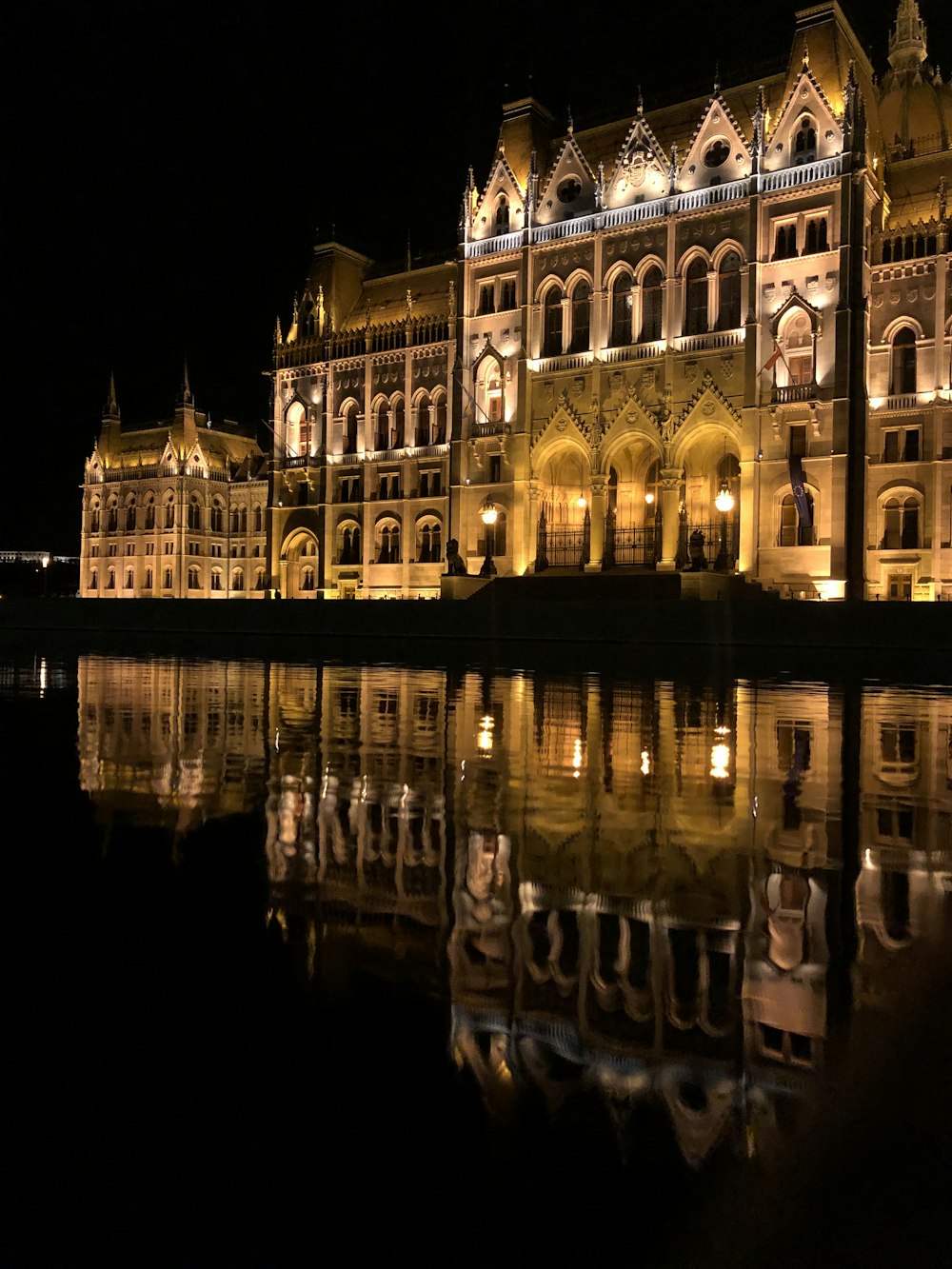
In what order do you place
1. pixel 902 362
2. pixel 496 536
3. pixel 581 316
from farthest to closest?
pixel 496 536 < pixel 581 316 < pixel 902 362

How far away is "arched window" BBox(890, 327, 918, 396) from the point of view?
1547 inches

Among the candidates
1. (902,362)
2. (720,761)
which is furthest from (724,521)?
(720,761)

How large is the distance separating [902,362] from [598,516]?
1350cm

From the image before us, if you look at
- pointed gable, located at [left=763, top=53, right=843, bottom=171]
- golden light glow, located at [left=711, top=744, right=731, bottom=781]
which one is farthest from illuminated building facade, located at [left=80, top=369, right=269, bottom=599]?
golden light glow, located at [left=711, top=744, right=731, bottom=781]

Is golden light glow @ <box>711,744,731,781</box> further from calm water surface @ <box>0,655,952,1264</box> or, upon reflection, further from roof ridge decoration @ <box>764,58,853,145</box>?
roof ridge decoration @ <box>764,58,853,145</box>

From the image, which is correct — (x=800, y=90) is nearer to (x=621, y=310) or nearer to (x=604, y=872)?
(x=621, y=310)

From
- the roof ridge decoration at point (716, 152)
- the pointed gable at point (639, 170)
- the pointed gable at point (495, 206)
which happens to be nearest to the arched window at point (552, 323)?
the pointed gable at point (639, 170)

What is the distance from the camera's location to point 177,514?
255ft

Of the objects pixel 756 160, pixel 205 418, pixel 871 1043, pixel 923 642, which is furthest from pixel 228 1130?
pixel 205 418

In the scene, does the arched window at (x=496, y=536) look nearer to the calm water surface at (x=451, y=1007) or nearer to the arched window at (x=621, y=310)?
the arched window at (x=621, y=310)

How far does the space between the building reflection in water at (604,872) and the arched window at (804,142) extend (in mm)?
37193

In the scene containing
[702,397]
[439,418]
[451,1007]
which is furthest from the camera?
[439,418]

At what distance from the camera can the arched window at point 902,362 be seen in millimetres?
39281

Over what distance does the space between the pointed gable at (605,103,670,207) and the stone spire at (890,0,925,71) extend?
14.1m
